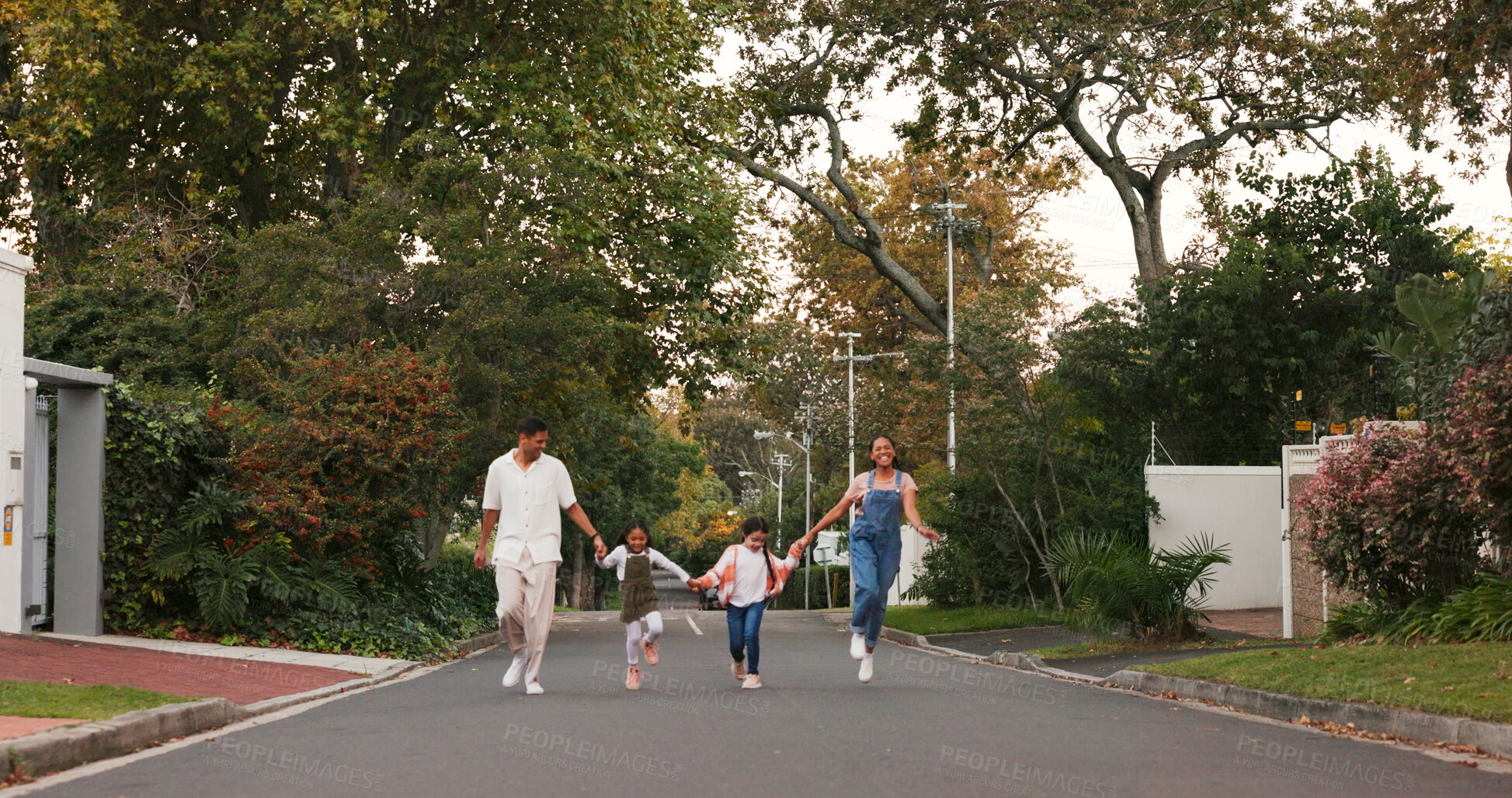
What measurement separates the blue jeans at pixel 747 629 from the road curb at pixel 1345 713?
12.0 feet

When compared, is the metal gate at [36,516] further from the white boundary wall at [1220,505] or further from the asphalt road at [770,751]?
the white boundary wall at [1220,505]

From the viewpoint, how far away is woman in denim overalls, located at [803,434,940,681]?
11383mm

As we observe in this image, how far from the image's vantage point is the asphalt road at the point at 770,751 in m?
6.74

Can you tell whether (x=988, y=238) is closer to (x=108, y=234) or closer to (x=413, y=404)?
(x=108, y=234)

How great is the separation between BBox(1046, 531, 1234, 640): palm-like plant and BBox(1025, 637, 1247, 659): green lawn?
14 cm

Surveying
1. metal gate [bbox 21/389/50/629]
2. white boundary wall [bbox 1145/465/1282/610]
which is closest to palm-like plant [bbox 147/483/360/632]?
metal gate [bbox 21/389/50/629]

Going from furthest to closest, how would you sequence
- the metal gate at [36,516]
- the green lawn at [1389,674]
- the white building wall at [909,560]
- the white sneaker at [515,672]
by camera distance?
the white building wall at [909,560]
the metal gate at [36,516]
the white sneaker at [515,672]
the green lawn at [1389,674]

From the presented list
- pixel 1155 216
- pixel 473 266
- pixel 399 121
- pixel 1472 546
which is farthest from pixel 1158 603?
pixel 399 121

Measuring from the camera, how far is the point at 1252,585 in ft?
74.1

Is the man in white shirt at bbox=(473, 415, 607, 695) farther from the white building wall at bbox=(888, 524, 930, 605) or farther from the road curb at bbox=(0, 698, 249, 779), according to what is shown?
the white building wall at bbox=(888, 524, 930, 605)

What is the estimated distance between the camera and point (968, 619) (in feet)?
79.7

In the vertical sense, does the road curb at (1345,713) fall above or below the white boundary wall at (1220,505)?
below

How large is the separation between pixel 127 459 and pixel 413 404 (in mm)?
3237

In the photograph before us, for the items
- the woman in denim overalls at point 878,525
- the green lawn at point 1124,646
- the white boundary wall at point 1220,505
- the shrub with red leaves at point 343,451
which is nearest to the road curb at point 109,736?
the woman in denim overalls at point 878,525
